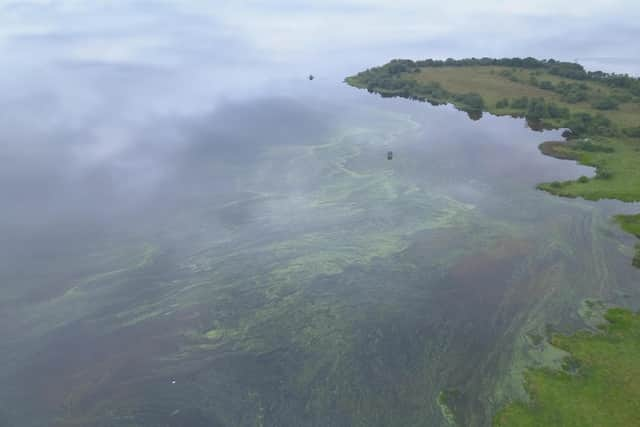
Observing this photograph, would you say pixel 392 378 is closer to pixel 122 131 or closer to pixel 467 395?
pixel 467 395

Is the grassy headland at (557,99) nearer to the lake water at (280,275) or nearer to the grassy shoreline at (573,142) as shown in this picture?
the grassy shoreline at (573,142)

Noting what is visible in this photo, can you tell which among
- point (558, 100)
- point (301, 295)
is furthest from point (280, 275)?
point (558, 100)

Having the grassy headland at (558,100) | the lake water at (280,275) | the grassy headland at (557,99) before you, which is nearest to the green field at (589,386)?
the lake water at (280,275)

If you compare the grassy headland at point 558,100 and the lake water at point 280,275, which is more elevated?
the grassy headland at point 558,100

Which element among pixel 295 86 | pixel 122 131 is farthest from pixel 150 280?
pixel 295 86

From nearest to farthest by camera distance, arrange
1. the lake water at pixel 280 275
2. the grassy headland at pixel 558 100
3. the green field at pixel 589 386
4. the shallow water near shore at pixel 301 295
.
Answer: the green field at pixel 589 386, the shallow water near shore at pixel 301 295, the lake water at pixel 280 275, the grassy headland at pixel 558 100
